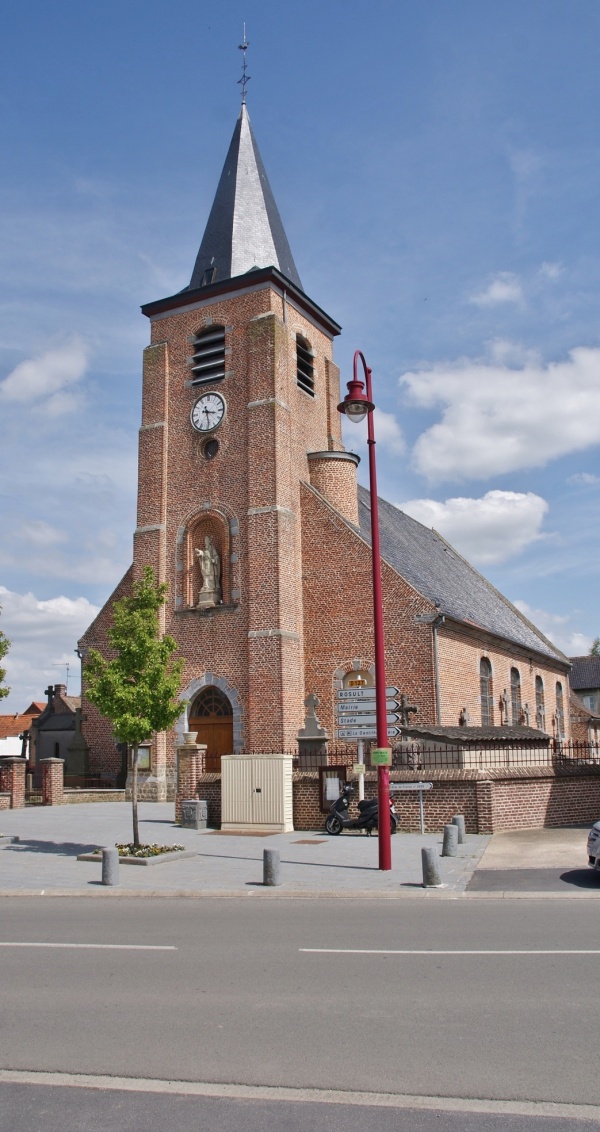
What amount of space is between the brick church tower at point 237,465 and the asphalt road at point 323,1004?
15.2 meters

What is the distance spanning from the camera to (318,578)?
84.1 feet

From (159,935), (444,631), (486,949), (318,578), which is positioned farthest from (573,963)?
(318,578)

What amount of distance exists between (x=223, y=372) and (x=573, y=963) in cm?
2280

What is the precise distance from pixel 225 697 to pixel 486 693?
332 inches

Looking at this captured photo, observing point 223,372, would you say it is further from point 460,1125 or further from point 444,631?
point 460,1125

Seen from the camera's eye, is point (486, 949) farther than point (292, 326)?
No

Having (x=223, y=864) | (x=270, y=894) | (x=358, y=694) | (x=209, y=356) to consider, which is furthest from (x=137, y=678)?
(x=209, y=356)

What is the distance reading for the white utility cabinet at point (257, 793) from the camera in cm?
1862

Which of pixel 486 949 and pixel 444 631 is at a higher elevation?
pixel 444 631

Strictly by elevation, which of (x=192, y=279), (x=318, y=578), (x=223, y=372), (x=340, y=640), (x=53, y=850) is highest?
(x=192, y=279)

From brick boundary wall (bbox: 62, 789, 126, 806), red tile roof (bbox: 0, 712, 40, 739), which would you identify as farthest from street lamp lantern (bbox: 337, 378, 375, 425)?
red tile roof (bbox: 0, 712, 40, 739)

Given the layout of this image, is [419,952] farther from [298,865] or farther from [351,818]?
[351,818]

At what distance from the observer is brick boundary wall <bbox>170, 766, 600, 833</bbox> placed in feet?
→ 56.2

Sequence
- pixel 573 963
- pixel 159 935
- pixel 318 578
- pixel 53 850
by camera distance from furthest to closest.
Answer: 1. pixel 318 578
2. pixel 53 850
3. pixel 159 935
4. pixel 573 963
